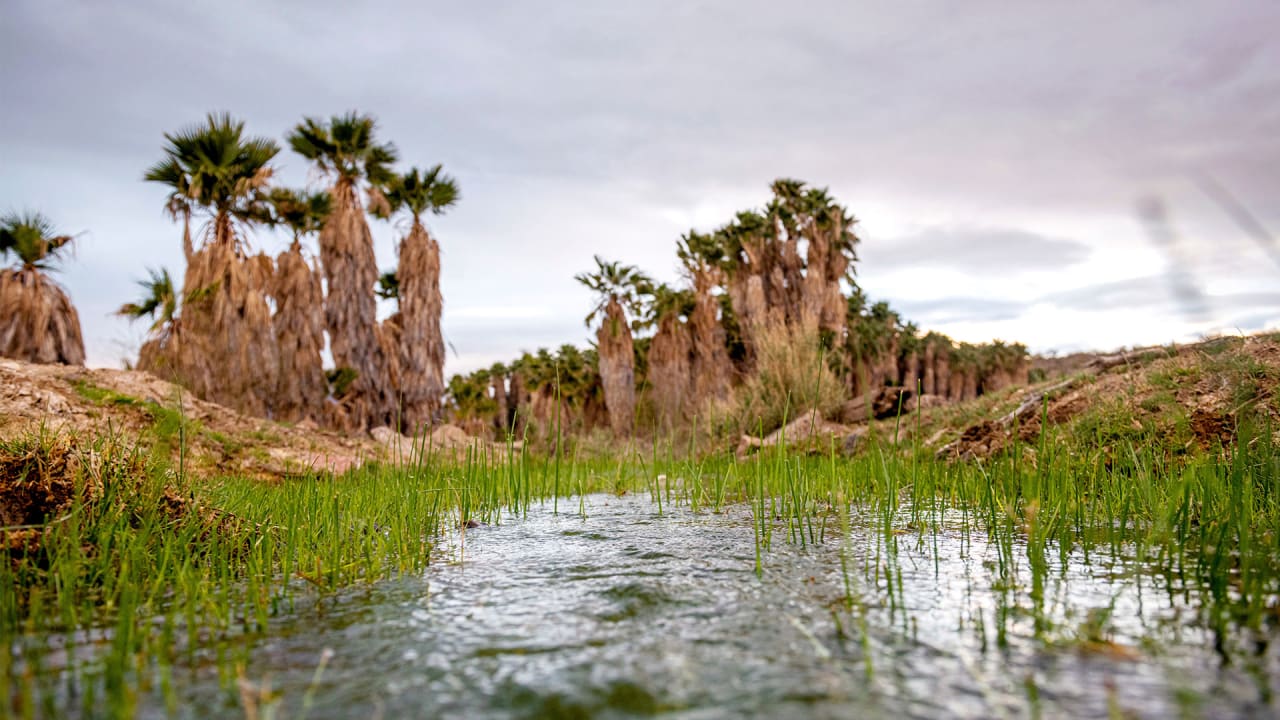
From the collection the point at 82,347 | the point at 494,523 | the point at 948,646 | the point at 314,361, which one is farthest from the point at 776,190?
the point at 948,646

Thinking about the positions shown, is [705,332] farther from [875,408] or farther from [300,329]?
[875,408]

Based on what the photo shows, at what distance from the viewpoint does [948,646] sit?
1651 millimetres

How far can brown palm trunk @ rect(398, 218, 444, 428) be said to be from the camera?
89.9ft

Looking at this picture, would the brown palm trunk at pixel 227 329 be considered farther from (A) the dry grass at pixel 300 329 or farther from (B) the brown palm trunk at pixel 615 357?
(B) the brown palm trunk at pixel 615 357

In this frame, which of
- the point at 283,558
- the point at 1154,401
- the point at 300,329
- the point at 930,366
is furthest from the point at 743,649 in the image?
the point at 930,366

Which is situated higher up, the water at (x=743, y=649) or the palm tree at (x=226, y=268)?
the palm tree at (x=226, y=268)

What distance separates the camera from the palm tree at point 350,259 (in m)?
25.4

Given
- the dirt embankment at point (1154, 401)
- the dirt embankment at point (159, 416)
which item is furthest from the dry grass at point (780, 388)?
the dirt embankment at point (159, 416)

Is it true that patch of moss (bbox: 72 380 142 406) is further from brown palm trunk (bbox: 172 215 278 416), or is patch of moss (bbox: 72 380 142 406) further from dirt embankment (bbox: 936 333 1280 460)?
dirt embankment (bbox: 936 333 1280 460)

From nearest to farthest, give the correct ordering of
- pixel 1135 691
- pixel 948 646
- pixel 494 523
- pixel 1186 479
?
pixel 1135 691 < pixel 948 646 < pixel 1186 479 < pixel 494 523

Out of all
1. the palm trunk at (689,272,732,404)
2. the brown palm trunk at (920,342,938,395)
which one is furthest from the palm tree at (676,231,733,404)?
the brown palm trunk at (920,342,938,395)

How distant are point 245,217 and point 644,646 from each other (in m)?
22.8

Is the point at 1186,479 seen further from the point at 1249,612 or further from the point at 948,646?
the point at 948,646

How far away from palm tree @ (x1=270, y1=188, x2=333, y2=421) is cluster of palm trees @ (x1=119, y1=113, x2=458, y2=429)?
4cm
